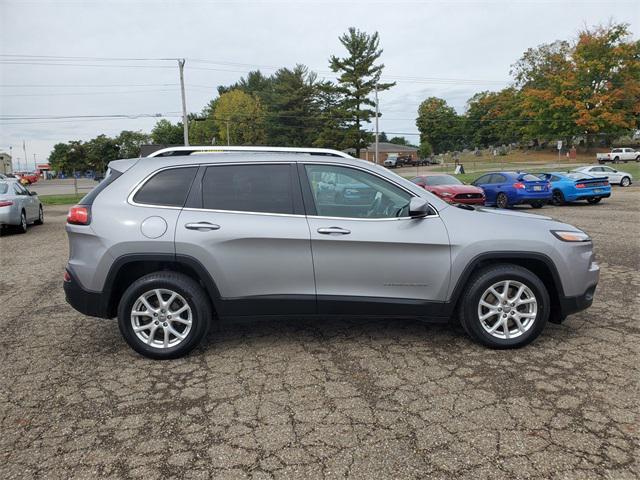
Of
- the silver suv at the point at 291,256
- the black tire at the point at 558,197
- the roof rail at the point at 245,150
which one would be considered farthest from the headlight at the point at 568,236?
the black tire at the point at 558,197

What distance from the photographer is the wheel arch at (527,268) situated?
12.6 feet

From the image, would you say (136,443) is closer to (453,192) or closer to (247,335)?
(247,335)

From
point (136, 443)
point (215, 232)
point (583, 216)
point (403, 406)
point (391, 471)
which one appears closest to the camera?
point (391, 471)

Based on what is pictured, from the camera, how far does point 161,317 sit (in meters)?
3.84

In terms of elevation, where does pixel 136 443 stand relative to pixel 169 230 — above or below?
below

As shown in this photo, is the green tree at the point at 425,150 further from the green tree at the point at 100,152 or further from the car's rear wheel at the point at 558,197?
the car's rear wheel at the point at 558,197

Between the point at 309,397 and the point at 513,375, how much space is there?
1.55 meters

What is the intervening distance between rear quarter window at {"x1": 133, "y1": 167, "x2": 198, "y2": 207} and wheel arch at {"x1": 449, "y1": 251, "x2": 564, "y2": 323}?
240cm

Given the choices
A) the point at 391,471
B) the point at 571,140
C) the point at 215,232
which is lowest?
the point at 391,471

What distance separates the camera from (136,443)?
2744 millimetres

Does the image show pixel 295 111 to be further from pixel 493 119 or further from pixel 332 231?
pixel 332 231

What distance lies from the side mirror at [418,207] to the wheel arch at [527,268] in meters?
0.57

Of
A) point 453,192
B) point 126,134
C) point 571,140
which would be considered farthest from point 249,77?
point 453,192

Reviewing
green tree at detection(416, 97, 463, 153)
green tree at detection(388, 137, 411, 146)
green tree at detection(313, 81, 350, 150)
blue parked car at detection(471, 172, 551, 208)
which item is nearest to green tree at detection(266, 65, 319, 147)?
green tree at detection(313, 81, 350, 150)
